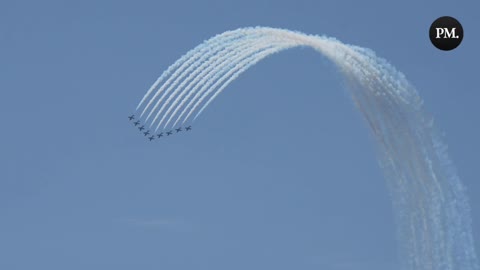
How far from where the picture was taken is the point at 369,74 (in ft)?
306

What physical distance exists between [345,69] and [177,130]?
52.2ft

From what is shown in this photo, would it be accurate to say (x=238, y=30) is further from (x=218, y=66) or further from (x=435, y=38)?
(x=435, y=38)

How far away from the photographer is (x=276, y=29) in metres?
94.3

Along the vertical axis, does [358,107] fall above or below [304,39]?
below

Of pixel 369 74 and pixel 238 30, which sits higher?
pixel 238 30

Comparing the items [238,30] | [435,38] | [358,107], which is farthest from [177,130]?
[435,38]

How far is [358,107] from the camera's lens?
94188 mm

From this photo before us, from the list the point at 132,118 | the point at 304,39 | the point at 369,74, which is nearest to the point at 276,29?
the point at 304,39

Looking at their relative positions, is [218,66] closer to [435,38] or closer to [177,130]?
[177,130]

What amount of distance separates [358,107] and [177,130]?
16.3 metres

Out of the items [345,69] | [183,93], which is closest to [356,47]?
[345,69]

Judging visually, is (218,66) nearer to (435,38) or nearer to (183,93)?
(183,93)

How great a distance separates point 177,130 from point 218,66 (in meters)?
6.87

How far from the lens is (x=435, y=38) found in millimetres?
93875
